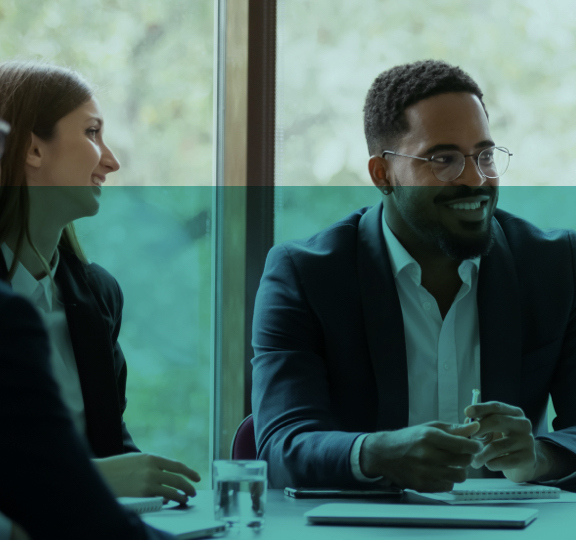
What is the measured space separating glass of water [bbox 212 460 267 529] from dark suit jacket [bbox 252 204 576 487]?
1.52ft

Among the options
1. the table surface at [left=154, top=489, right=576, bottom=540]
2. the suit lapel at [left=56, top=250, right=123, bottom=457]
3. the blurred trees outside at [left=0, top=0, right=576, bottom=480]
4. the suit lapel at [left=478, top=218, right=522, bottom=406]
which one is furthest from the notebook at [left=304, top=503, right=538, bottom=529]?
the blurred trees outside at [left=0, top=0, right=576, bottom=480]

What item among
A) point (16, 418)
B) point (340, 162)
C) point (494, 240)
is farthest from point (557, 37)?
point (16, 418)

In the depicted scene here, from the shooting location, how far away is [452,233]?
1.82 metres

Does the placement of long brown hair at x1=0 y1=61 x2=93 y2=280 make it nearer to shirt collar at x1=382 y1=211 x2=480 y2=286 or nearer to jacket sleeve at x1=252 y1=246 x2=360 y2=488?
jacket sleeve at x1=252 y1=246 x2=360 y2=488

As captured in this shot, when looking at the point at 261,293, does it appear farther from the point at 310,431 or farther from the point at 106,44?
the point at 106,44

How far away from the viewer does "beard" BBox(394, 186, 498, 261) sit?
1.79 m

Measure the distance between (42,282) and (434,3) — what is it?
5.33ft

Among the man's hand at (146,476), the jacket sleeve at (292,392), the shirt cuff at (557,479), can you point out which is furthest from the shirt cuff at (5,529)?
the shirt cuff at (557,479)

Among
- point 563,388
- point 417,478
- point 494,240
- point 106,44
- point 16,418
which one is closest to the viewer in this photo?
point 16,418

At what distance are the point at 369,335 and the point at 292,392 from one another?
0.24 m

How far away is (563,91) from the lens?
253cm

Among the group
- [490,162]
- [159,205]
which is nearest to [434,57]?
[490,162]

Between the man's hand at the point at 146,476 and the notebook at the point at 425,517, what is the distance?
26 cm

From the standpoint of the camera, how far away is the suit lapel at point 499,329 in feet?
5.51
